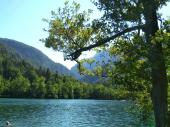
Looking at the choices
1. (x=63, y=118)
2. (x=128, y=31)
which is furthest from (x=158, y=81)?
(x=63, y=118)

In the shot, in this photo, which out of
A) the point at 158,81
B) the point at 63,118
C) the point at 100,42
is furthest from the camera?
the point at 63,118

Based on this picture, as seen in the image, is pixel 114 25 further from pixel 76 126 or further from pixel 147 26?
pixel 76 126

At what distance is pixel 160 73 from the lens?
13.4 metres

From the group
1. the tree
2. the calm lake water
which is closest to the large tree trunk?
the tree

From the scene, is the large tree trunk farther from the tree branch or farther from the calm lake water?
the calm lake water

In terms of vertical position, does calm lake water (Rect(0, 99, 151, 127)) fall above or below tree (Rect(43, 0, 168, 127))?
below

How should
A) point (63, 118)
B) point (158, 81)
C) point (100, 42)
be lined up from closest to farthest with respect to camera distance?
point (158, 81), point (100, 42), point (63, 118)

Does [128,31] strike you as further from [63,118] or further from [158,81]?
[63,118]

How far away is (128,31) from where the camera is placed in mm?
13625

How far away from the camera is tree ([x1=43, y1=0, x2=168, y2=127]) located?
12.8 m

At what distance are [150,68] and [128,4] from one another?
7.57 feet

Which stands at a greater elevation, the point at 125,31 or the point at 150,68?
the point at 125,31

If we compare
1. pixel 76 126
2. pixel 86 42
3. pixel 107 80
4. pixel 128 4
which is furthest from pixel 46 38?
pixel 76 126

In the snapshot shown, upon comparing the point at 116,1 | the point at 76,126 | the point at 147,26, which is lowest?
the point at 76,126
